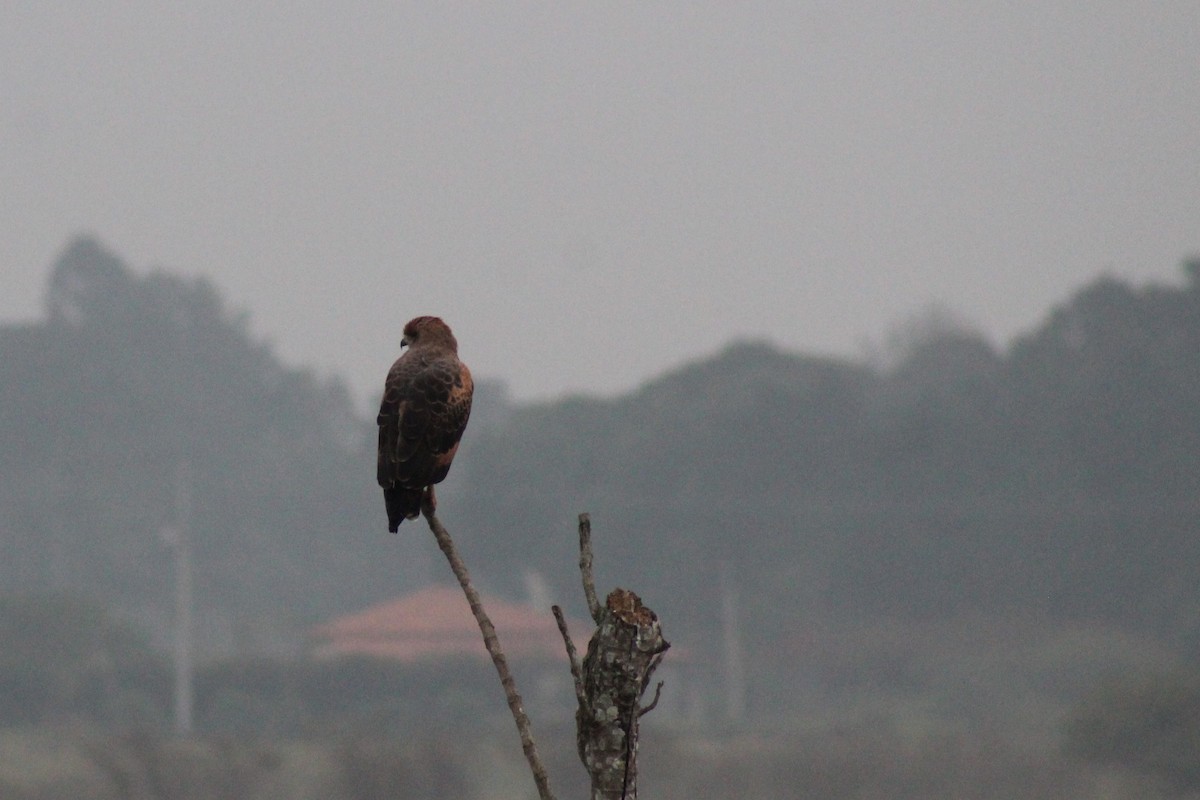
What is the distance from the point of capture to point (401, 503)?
427 cm

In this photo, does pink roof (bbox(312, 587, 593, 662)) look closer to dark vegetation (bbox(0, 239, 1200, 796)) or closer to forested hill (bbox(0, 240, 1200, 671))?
dark vegetation (bbox(0, 239, 1200, 796))

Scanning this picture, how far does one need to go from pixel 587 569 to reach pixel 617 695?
24 centimetres

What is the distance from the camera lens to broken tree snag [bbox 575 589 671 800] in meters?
3.59

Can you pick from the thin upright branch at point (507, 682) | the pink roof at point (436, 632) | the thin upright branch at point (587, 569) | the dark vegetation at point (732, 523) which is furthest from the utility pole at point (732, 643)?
the thin upright branch at point (507, 682)

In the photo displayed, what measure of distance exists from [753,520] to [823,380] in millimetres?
8397

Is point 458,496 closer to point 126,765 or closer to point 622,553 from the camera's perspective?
point 622,553

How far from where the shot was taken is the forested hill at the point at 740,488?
218 feet

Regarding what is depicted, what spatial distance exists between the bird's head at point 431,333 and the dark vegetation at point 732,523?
32750mm

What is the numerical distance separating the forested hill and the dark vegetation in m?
0.14

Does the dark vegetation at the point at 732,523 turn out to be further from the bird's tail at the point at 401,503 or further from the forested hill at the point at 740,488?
the bird's tail at the point at 401,503

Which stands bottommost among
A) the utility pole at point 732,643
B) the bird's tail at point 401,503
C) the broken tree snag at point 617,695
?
the broken tree snag at point 617,695

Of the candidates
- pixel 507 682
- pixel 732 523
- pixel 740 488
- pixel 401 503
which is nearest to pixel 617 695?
pixel 507 682

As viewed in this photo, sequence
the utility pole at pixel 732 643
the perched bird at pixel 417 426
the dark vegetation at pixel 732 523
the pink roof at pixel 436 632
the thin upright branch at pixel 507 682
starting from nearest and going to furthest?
the thin upright branch at pixel 507 682 < the perched bird at pixel 417 426 < the dark vegetation at pixel 732 523 < the pink roof at pixel 436 632 < the utility pole at pixel 732 643

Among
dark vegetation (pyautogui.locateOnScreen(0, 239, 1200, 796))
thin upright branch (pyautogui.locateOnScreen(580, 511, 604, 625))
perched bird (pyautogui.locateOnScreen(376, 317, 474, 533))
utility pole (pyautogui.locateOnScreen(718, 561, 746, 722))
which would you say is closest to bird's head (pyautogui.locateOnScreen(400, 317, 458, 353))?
perched bird (pyautogui.locateOnScreen(376, 317, 474, 533))
